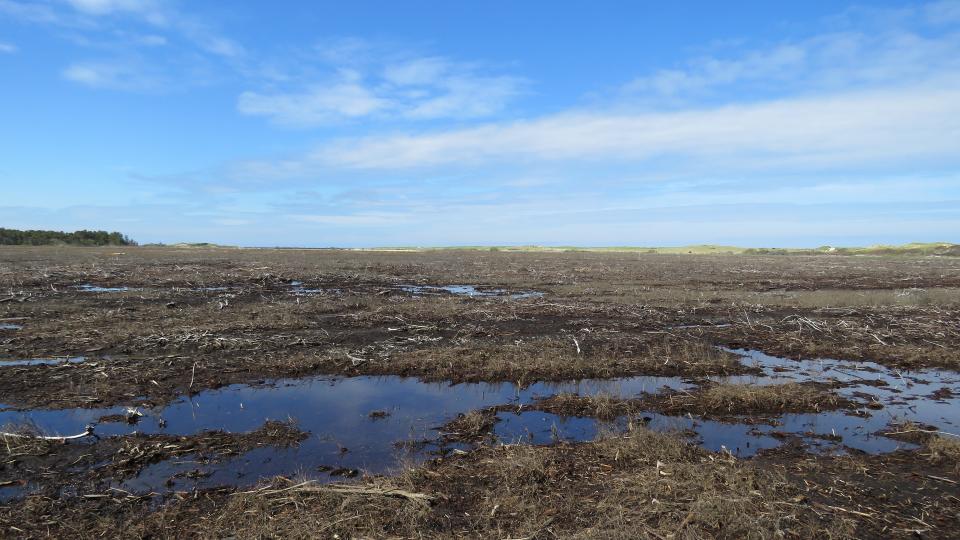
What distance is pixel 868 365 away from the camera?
14.5m

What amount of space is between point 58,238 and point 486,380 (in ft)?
401

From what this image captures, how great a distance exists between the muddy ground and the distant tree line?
8649 centimetres

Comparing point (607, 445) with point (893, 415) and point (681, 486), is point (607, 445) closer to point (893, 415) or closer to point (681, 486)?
point (681, 486)

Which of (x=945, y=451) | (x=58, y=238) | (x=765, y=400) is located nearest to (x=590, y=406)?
(x=765, y=400)

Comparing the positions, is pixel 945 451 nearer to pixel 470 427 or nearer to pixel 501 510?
pixel 501 510

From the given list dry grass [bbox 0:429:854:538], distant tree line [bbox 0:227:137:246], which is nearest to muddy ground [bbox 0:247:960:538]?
dry grass [bbox 0:429:854:538]

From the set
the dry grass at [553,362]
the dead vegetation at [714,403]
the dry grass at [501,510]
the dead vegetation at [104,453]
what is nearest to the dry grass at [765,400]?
the dead vegetation at [714,403]

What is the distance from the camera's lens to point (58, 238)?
327ft

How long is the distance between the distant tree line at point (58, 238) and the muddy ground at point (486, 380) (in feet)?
284

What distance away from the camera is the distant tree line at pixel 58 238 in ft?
304

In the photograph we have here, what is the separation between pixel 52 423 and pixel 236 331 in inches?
305

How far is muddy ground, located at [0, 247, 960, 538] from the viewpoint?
6.08m

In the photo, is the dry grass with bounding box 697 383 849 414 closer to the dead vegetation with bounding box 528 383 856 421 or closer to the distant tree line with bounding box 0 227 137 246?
the dead vegetation with bounding box 528 383 856 421

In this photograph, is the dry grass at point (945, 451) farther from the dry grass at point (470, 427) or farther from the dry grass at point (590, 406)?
the dry grass at point (470, 427)
